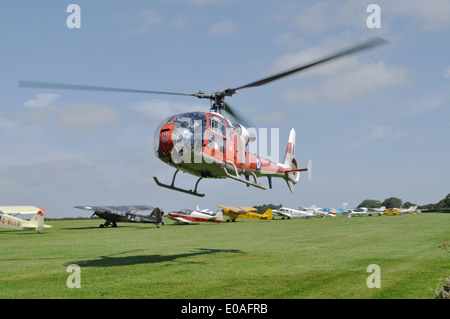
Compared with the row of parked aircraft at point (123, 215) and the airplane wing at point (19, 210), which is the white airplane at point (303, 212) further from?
the airplane wing at point (19, 210)

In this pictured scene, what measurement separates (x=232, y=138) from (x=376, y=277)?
8061 millimetres

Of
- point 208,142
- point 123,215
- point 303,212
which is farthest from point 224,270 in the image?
point 303,212

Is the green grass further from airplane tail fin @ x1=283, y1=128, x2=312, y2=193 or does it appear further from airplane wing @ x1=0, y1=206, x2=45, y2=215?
airplane wing @ x1=0, y1=206, x2=45, y2=215

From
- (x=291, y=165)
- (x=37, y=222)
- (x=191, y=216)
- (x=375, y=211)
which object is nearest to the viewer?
(x=291, y=165)

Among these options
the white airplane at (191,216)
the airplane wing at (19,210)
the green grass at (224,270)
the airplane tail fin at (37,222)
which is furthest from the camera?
the white airplane at (191,216)

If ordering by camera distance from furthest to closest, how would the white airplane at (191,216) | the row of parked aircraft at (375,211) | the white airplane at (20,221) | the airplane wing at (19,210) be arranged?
the row of parked aircraft at (375,211) → the white airplane at (191,216) → the airplane wing at (19,210) → the white airplane at (20,221)

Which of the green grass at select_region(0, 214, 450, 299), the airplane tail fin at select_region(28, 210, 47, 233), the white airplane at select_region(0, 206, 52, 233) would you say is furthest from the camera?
the airplane tail fin at select_region(28, 210, 47, 233)

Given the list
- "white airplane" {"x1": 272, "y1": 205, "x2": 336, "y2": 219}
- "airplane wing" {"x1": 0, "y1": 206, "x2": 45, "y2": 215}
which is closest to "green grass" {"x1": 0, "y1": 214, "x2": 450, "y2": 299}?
"airplane wing" {"x1": 0, "y1": 206, "x2": 45, "y2": 215}

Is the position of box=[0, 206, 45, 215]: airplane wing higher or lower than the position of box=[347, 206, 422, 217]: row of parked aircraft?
higher

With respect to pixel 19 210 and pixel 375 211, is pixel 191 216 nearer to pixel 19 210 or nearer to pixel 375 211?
pixel 19 210

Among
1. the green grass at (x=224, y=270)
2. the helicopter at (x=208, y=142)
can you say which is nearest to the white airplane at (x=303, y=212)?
the green grass at (x=224, y=270)
